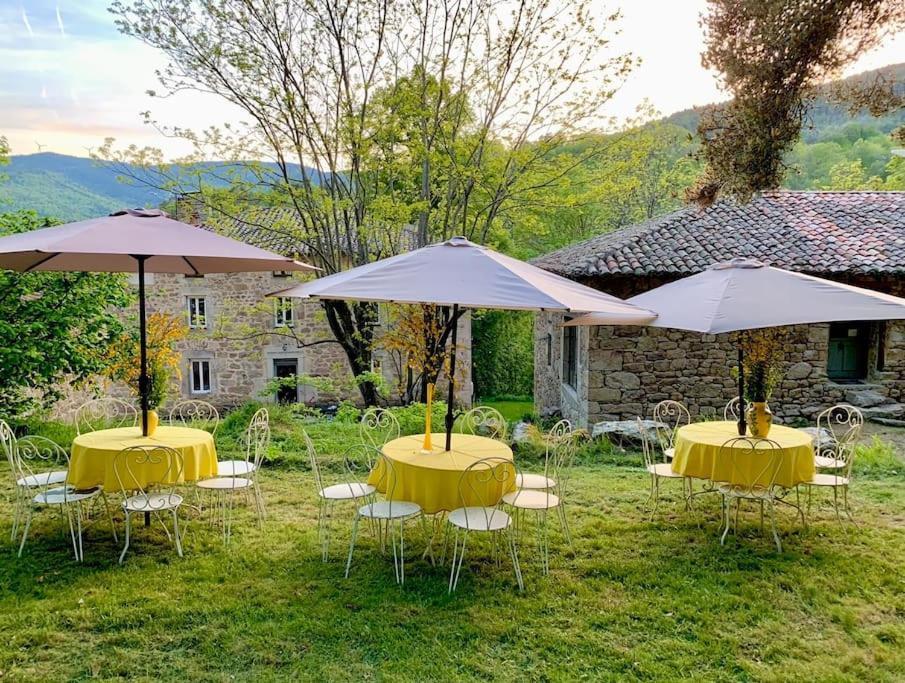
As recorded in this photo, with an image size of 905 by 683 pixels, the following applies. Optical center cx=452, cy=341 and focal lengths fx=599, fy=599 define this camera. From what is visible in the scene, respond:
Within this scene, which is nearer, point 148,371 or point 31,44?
point 148,371

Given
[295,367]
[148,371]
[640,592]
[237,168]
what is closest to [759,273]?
[640,592]

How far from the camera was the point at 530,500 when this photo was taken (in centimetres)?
448

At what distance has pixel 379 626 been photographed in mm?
3578

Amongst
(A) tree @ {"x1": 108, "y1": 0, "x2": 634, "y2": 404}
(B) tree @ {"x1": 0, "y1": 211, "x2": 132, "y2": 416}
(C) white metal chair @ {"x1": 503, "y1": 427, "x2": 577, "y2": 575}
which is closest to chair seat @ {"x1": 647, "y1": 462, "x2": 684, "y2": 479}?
(C) white metal chair @ {"x1": 503, "y1": 427, "x2": 577, "y2": 575}

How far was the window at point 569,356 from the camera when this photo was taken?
43.4 feet

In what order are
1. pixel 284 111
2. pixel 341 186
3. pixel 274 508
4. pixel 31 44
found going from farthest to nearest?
1. pixel 341 186
2. pixel 284 111
3. pixel 31 44
4. pixel 274 508

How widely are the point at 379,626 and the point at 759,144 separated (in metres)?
4.51

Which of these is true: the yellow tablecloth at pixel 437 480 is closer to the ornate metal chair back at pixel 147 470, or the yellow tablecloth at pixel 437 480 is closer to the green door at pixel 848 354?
the ornate metal chair back at pixel 147 470

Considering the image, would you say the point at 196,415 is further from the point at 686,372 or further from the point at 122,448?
the point at 686,372

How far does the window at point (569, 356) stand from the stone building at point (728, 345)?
3.87 feet

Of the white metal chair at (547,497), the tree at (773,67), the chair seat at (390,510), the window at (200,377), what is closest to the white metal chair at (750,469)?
the white metal chair at (547,497)

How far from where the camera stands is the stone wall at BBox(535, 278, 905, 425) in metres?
11.0

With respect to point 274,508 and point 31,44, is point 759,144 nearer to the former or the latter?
point 274,508

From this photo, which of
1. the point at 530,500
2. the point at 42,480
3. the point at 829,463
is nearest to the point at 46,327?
the point at 42,480
